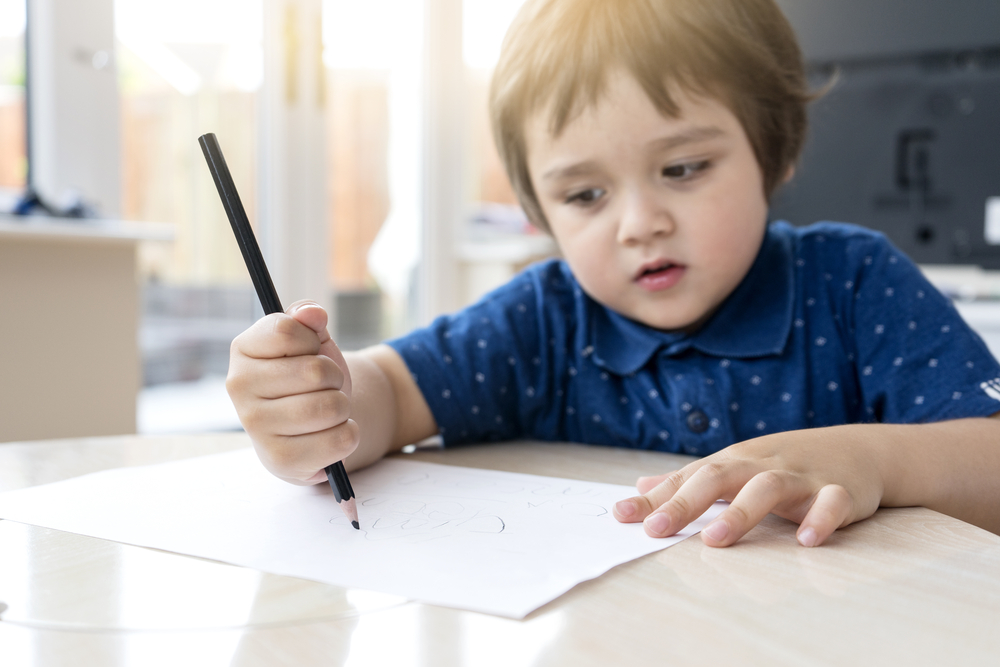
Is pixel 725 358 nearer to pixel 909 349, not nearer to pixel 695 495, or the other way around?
pixel 909 349

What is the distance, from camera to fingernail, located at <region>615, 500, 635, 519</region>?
411 mm

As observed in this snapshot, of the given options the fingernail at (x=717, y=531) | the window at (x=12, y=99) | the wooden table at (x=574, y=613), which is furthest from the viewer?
the window at (x=12, y=99)

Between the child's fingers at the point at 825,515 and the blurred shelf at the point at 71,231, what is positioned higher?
the blurred shelf at the point at 71,231

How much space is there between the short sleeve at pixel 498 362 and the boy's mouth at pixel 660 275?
0.12 meters

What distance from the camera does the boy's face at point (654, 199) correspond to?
68 cm

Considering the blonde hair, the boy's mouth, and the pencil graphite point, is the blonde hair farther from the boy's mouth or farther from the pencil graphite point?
the pencil graphite point

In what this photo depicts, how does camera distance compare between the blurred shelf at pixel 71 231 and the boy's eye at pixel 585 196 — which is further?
the blurred shelf at pixel 71 231

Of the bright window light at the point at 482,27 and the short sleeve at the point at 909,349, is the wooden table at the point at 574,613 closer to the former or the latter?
the short sleeve at the point at 909,349

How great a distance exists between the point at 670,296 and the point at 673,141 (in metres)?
0.14

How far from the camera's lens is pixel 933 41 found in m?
1.07

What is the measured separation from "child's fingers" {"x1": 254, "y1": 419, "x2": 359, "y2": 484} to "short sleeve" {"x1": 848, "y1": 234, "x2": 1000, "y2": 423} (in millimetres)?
458

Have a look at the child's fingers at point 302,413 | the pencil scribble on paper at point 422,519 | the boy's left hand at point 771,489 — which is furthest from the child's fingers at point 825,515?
the child's fingers at point 302,413

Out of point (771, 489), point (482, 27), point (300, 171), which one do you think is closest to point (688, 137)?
point (771, 489)

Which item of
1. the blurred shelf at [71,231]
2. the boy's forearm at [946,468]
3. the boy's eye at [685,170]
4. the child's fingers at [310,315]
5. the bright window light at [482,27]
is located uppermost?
the bright window light at [482,27]
